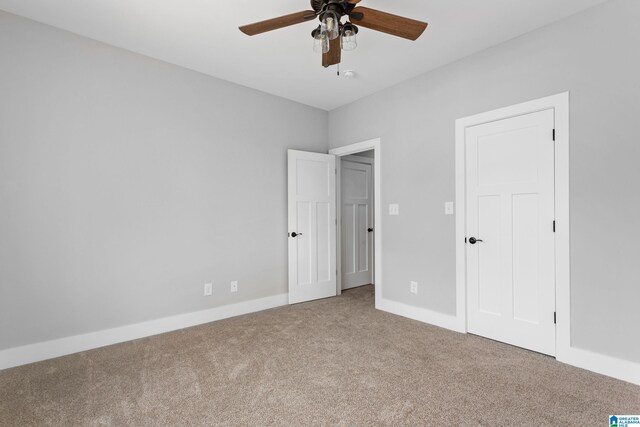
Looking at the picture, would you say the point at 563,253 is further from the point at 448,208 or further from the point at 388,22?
the point at 388,22

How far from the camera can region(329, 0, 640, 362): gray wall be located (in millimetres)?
2154

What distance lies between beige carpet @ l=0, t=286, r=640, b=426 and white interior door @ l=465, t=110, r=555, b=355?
240 mm

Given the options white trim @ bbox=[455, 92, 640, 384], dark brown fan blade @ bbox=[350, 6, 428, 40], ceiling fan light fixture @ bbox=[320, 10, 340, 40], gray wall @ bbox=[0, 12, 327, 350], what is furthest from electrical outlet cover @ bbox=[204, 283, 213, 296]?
white trim @ bbox=[455, 92, 640, 384]

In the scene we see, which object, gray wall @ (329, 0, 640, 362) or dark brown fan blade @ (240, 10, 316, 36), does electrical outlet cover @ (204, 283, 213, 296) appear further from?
dark brown fan blade @ (240, 10, 316, 36)

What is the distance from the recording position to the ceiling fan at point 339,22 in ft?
6.02

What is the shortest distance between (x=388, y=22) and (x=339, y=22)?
30 centimetres

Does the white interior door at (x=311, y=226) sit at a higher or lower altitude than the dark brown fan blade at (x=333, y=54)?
lower

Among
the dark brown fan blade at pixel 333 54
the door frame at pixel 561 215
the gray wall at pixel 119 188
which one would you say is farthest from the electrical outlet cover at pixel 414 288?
the dark brown fan blade at pixel 333 54

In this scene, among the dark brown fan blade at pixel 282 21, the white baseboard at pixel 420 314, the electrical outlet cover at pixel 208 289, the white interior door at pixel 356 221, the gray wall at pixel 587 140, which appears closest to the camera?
the dark brown fan blade at pixel 282 21

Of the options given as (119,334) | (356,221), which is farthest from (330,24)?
(356,221)

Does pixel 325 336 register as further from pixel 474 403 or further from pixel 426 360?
pixel 474 403

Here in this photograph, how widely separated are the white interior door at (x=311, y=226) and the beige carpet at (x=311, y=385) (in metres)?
1.19

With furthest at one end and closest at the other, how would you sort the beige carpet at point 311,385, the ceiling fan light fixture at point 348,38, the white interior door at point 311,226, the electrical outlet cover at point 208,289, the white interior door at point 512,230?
the white interior door at point 311,226, the electrical outlet cover at point 208,289, the white interior door at point 512,230, the ceiling fan light fixture at point 348,38, the beige carpet at point 311,385

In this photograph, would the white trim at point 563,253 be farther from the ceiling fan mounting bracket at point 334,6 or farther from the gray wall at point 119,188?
the gray wall at point 119,188
